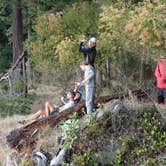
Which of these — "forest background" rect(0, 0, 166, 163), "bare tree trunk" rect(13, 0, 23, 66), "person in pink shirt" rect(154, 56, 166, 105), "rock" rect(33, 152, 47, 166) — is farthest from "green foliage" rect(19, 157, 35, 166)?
"bare tree trunk" rect(13, 0, 23, 66)

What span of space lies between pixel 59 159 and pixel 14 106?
27.0 ft

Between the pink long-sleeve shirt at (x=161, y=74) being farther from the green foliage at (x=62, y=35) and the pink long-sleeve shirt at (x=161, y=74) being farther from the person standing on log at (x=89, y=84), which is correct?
the green foliage at (x=62, y=35)

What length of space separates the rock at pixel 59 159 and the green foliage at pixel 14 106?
758 cm

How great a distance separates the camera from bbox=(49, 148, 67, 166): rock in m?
11.2

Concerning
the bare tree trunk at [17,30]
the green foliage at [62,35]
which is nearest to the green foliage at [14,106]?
the green foliage at [62,35]

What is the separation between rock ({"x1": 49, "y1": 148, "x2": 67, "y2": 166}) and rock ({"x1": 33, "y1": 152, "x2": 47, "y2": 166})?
0.30 m

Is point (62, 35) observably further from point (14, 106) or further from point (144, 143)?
point (144, 143)

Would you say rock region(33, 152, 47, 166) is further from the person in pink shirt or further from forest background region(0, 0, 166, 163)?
the person in pink shirt

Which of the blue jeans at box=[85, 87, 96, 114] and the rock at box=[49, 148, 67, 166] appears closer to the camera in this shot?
the rock at box=[49, 148, 67, 166]

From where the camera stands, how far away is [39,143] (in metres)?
12.2

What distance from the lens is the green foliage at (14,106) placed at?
18859 mm

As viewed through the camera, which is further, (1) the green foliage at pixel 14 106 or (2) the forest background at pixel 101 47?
(1) the green foliage at pixel 14 106

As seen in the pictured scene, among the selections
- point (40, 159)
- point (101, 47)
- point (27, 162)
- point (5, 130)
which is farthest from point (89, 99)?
point (101, 47)

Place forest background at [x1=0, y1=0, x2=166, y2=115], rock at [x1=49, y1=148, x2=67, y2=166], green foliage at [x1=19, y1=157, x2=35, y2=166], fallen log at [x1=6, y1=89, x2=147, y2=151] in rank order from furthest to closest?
forest background at [x1=0, y1=0, x2=166, y2=115] → fallen log at [x1=6, y1=89, x2=147, y2=151] → green foliage at [x1=19, y1=157, x2=35, y2=166] → rock at [x1=49, y1=148, x2=67, y2=166]
